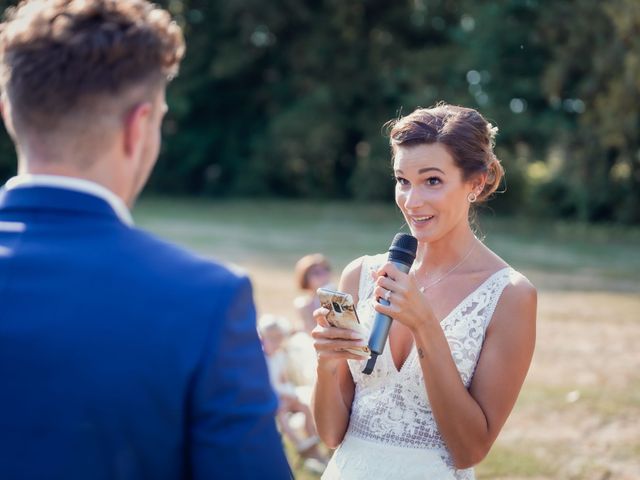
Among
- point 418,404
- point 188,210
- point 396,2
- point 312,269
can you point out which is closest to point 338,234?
point 188,210

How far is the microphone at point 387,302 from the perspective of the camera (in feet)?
9.49

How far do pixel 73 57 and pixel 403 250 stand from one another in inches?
66.9

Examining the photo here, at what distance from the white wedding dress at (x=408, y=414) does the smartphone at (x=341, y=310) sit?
331 mm

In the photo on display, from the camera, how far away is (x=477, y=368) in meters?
3.15

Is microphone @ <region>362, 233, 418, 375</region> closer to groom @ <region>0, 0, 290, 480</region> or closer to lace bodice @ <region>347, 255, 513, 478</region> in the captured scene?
lace bodice @ <region>347, 255, 513, 478</region>

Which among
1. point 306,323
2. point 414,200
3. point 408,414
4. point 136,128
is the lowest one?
point 306,323

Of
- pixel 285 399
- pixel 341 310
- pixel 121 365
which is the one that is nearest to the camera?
pixel 121 365

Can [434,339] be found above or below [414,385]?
above

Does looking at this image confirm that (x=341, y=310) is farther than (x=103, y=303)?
Yes

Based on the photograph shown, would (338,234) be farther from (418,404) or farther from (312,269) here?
(418,404)

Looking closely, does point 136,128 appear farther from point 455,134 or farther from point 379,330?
point 455,134

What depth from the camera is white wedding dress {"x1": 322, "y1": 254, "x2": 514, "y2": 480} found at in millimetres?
3152

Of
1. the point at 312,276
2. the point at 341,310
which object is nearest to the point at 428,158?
the point at 341,310

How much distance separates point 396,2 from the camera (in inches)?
1558
